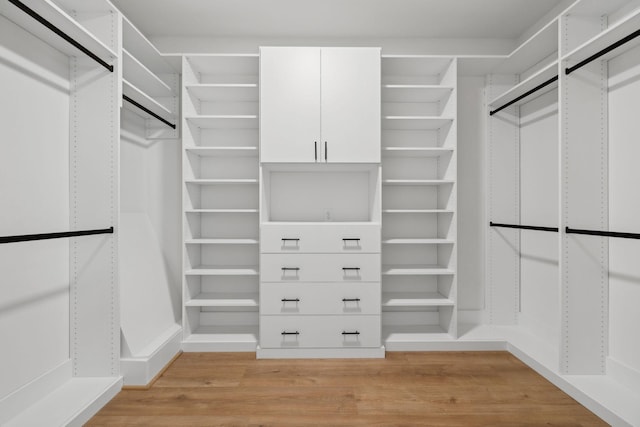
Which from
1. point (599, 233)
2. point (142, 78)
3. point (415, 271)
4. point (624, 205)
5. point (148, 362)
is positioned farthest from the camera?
point (415, 271)

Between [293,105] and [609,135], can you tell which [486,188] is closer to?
[609,135]

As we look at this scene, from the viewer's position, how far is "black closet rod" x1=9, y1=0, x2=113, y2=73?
152 centimetres

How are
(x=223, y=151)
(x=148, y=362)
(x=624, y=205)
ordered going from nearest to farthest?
(x=624, y=205) < (x=148, y=362) < (x=223, y=151)

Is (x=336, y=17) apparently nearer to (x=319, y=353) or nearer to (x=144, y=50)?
(x=144, y=50)

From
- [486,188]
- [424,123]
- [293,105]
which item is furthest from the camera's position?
[486,188]

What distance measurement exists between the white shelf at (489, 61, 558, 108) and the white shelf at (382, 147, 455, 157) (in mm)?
668

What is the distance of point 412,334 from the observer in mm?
2957

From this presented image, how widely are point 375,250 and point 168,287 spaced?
1800 millimetres

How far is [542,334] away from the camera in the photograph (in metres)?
2.88

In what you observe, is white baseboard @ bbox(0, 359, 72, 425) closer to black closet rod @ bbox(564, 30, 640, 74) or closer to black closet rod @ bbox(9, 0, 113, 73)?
black closet rod @ bbox(9, 0, 113, 73)

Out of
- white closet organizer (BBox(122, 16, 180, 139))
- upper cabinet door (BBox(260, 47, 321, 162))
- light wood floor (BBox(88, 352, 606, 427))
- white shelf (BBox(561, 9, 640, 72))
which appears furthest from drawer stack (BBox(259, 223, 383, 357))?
white shelf (BBox(561, 9, 640, 72))

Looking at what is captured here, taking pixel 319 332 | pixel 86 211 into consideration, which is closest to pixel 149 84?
pixel 86 211

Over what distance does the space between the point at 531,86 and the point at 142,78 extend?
303 centimetres

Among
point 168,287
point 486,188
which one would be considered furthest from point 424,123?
point 168,287
